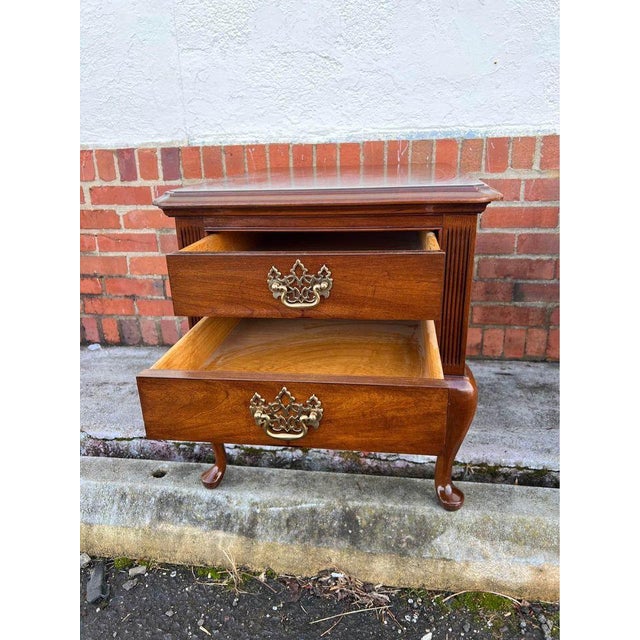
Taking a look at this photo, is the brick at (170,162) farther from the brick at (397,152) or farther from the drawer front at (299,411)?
the drawer front at (299,411)

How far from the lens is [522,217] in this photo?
5.52ft

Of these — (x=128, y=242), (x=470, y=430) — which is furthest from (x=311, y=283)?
(x=128, y=242)

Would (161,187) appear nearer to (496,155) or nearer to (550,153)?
(496,155)

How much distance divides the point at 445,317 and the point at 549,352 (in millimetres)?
912

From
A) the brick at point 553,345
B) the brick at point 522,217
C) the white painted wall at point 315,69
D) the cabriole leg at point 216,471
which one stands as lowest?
the cabriole leg at point 216,471

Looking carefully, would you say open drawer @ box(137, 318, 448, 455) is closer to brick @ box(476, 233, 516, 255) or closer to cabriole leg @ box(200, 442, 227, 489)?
cabriole leg @ box(200, 442, 227, 489)

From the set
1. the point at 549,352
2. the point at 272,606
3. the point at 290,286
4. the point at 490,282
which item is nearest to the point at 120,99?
the point at 290,286

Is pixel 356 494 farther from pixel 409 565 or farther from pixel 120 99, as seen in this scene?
pixel 120 99

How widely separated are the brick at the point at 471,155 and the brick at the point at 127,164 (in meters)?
1.18

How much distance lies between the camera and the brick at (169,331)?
2.01 m

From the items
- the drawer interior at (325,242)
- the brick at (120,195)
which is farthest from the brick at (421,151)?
the brick at (120,195)

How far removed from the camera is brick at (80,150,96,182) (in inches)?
72.2

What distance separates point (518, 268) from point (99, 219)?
1.59m

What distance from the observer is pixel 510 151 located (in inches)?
64.0
